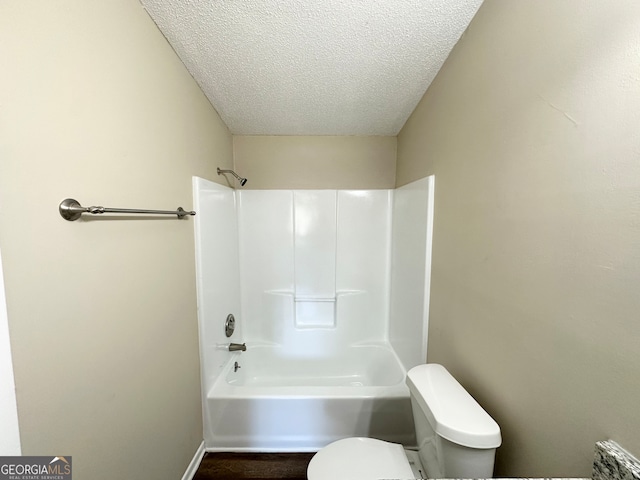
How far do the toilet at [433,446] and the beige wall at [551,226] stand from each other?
12 cm

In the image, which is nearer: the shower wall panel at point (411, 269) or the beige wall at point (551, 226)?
the beige wall at point (551, 226)

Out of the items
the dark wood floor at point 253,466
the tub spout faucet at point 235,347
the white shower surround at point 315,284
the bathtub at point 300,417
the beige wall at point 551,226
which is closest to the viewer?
the beige wall at point 551,226

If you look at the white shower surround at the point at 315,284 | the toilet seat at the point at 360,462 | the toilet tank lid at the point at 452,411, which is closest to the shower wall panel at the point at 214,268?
the white shower surround at the point at 315,284

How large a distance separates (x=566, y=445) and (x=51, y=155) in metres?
1.51

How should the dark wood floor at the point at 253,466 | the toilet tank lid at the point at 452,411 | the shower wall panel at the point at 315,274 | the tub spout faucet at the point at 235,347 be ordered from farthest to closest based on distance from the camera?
the shower wall panel at the point at 315,274, the tub spout faucet at the point at 235,347, the dark wood floor at the point at 253,466, the toilet tank lid at the point at 452,411

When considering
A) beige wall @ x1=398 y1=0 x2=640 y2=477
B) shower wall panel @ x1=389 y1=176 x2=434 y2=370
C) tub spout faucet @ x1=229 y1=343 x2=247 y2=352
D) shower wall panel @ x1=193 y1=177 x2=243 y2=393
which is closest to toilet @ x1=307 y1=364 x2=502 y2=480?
beige wall @ x1=398 y1=0 x2=640 y2=477

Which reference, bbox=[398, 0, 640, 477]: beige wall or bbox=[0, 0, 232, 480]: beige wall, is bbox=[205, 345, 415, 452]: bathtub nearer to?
bbox=[0, 0, 232, 480]: beige wall

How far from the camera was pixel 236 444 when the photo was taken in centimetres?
155

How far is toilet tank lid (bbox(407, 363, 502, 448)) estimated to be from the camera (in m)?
0.71

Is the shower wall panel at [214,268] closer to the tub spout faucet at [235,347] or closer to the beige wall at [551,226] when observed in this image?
the tub spout faucet at [235,347]

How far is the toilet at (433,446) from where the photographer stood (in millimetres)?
728

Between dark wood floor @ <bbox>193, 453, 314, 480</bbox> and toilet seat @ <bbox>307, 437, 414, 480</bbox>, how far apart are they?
585mm

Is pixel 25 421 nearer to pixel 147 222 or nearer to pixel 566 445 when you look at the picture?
pixel 147 222

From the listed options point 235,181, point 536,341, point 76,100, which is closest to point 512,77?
point 536,341
